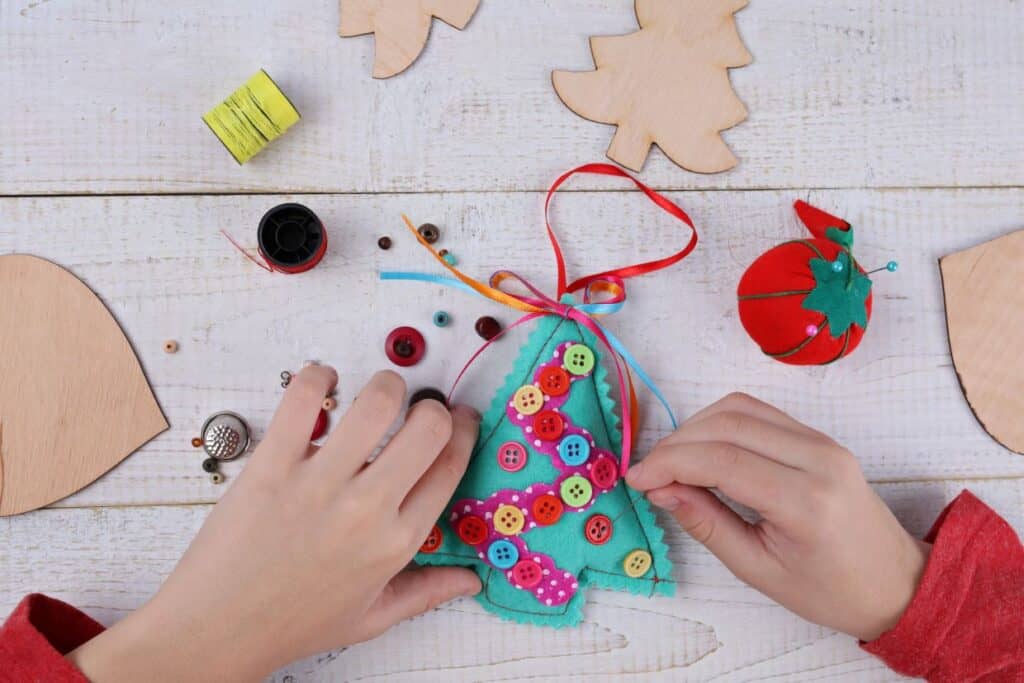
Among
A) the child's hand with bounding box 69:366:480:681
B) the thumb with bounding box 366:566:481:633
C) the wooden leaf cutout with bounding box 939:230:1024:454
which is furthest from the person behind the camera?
the wooden leaf cutout with bounding box 939:230:1024:454

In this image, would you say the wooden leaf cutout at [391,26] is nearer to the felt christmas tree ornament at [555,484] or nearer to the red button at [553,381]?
the felt christmas tree ornament at [555,484]

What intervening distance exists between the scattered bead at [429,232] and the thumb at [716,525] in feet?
1.17

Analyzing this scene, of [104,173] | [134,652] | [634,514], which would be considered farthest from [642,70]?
[134,652]

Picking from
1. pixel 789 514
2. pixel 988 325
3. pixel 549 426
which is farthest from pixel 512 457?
pixel 988 325

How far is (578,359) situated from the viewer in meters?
0.87

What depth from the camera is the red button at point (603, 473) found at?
86 cm

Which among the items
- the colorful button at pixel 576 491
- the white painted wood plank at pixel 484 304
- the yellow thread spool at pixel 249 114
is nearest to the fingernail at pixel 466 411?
the white painted wood plank at pixel 484 304

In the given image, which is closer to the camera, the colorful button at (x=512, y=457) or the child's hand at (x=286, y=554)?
the child's hand at (x=286, y=554)

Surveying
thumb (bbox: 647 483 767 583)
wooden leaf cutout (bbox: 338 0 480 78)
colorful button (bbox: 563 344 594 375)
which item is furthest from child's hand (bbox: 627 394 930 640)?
wooden leaf cutout (bbox: 338 0 480 78)

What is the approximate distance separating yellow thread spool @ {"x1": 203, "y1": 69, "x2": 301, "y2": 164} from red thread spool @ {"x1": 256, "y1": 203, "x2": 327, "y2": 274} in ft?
0.25

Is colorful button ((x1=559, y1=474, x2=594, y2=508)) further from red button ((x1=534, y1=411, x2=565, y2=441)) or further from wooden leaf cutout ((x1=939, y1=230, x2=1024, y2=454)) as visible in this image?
wooden leaf cutout ((x1=939, y1=230, x2=1024, y2=454))

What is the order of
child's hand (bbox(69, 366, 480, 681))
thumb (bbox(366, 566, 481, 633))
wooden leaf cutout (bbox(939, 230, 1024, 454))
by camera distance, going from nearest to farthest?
child's hand (bbox(69, 366, 480, 681))
thumb (bbox(366, 566, 481, 633))
wooden leaf cutout (bbox(939, 230, 1024, 454))

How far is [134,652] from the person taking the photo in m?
0.73

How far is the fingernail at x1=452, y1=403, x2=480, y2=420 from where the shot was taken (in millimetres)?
883
